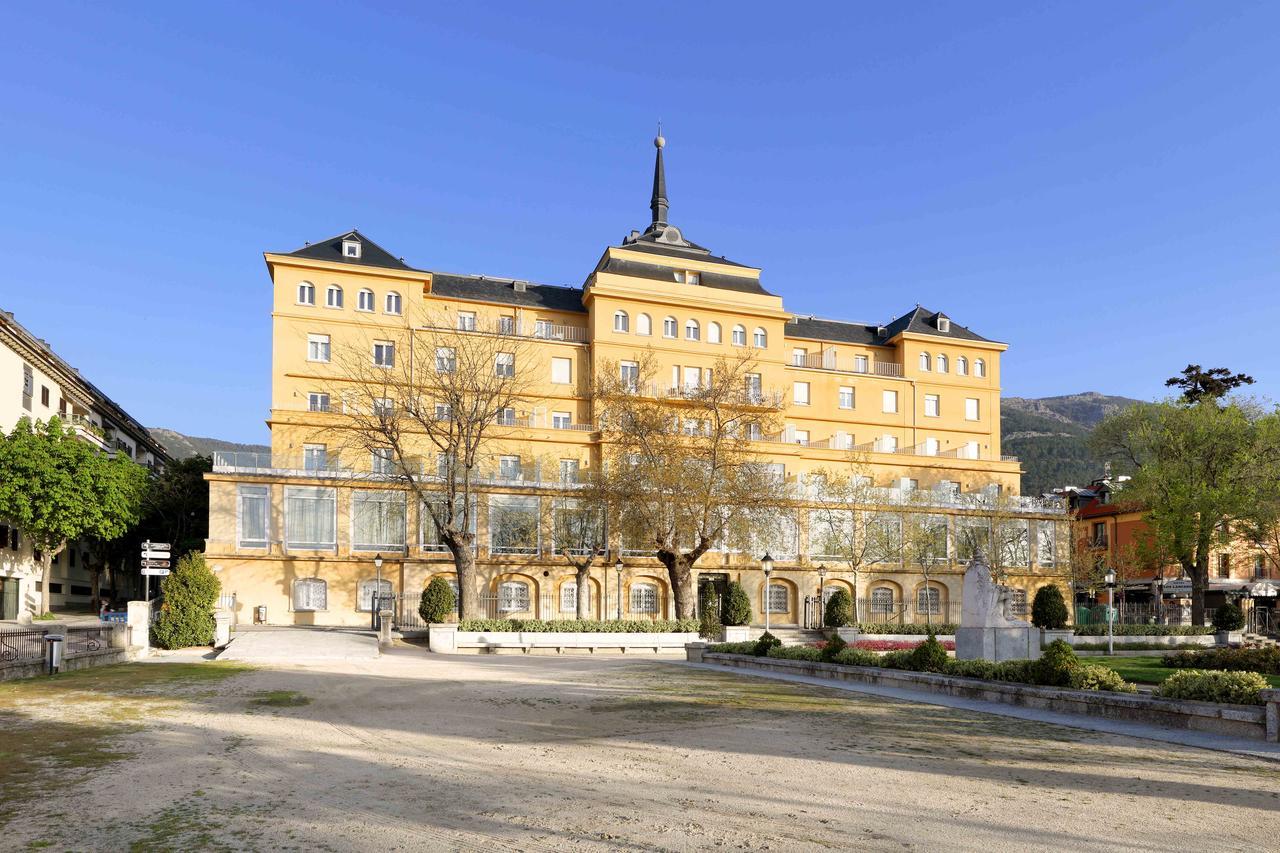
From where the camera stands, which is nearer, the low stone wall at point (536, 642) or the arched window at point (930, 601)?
Result: the low stone wall at point (536, 642)

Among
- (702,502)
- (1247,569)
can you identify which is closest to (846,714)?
(702,502)

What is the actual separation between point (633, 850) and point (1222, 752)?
879 cm

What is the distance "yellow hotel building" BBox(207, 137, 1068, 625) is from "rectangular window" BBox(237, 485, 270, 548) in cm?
9

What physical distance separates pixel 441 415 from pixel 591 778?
38.3 metres

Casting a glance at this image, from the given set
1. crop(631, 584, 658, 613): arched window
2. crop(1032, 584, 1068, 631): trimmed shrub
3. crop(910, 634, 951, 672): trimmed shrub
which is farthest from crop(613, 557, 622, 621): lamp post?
crop(910, 634, 951, 672): trimmed shrub

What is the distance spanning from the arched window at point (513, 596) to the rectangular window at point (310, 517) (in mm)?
8465

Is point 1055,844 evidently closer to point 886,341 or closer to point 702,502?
point 702,502

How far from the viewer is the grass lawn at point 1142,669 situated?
21016mm

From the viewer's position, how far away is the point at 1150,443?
5050cm

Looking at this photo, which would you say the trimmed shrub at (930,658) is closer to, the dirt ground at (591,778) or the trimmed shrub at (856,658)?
the trimmed shrub at (856,658)

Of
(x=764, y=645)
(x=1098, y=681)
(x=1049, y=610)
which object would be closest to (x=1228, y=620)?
(x=1049, y=610)

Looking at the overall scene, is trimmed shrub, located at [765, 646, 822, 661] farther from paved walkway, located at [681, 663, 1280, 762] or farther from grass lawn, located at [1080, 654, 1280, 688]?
grass lawn, located at [1080, 654, 1280, 688]

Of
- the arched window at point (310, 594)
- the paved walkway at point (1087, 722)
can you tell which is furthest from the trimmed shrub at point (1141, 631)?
the arched window at point (310, 594)

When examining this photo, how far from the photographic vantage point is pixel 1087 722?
14.8m
